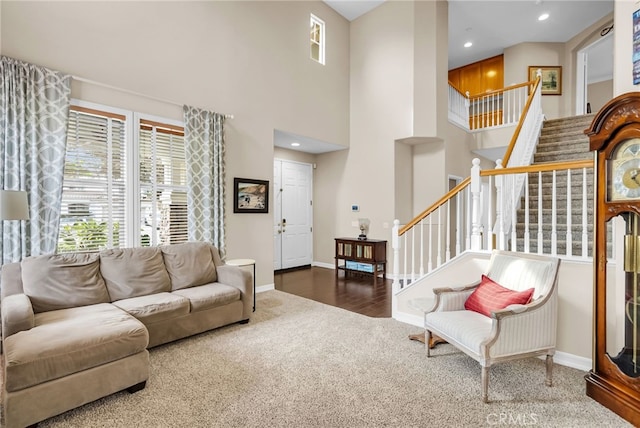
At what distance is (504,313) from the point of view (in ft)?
6.77

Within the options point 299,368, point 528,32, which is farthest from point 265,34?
point 528,32

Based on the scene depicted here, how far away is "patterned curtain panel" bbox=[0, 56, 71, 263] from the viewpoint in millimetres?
2820

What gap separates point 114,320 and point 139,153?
226 cm


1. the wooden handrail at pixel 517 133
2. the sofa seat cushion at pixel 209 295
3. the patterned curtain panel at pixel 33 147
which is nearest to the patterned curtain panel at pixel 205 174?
the sofa seat cushion at pixel 209 295

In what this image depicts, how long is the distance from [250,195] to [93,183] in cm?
206

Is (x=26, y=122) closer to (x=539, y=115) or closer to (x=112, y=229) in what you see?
(x=112, y=229)

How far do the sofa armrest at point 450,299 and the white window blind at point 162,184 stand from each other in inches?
131

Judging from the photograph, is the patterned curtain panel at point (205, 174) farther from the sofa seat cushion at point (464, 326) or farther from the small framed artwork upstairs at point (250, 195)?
the sofa seat cushion at point (464, 326)

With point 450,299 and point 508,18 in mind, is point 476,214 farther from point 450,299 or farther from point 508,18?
point 508,18

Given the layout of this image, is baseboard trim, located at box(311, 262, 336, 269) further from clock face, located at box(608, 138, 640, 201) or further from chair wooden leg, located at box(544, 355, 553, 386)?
clock face, located at box(608, 138, 640, 201)

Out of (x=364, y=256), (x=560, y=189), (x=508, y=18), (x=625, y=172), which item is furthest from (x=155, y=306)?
(x=508, y=18)

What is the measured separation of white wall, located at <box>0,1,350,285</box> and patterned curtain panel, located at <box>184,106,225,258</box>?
21cm

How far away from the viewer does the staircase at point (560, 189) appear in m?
3.45

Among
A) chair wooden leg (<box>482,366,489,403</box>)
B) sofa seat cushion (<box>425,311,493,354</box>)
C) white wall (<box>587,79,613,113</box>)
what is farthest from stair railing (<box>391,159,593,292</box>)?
white wall (<box>587,79,613,113</box>)
